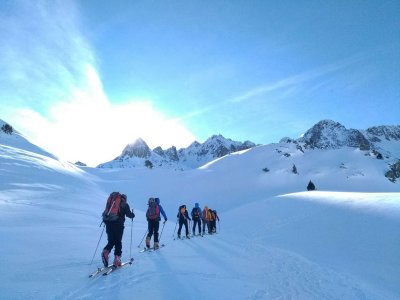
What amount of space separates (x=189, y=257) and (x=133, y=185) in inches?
1612

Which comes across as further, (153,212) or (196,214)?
(196,214)

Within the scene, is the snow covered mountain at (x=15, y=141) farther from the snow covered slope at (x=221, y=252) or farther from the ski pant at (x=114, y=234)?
the ski pant at (x=114, y=234)

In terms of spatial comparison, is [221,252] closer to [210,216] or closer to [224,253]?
[224,253]

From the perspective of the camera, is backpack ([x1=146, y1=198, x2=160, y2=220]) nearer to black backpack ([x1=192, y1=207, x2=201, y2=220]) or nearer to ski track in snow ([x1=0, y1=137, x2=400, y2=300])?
ski track in snow ([x1=0, y1=137, x2=400, y2=300])

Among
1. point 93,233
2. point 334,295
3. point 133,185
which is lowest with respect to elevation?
point 334,295

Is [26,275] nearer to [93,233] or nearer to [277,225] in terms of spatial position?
[93,233]

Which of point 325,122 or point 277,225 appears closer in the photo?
point 277,225

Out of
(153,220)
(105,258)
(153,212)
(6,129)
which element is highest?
(6,129)

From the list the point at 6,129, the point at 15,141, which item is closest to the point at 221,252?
the point at 15,141

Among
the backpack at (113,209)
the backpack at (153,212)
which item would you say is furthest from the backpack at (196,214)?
the backpack at (113,209)

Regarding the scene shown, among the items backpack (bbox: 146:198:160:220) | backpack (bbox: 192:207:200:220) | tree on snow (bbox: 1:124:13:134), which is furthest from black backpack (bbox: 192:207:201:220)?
tree on snow (bbox: 1:124:13:134)

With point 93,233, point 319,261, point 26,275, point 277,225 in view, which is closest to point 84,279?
point 26,275

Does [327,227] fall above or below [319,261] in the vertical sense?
above

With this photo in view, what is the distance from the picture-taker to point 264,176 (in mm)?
60344
